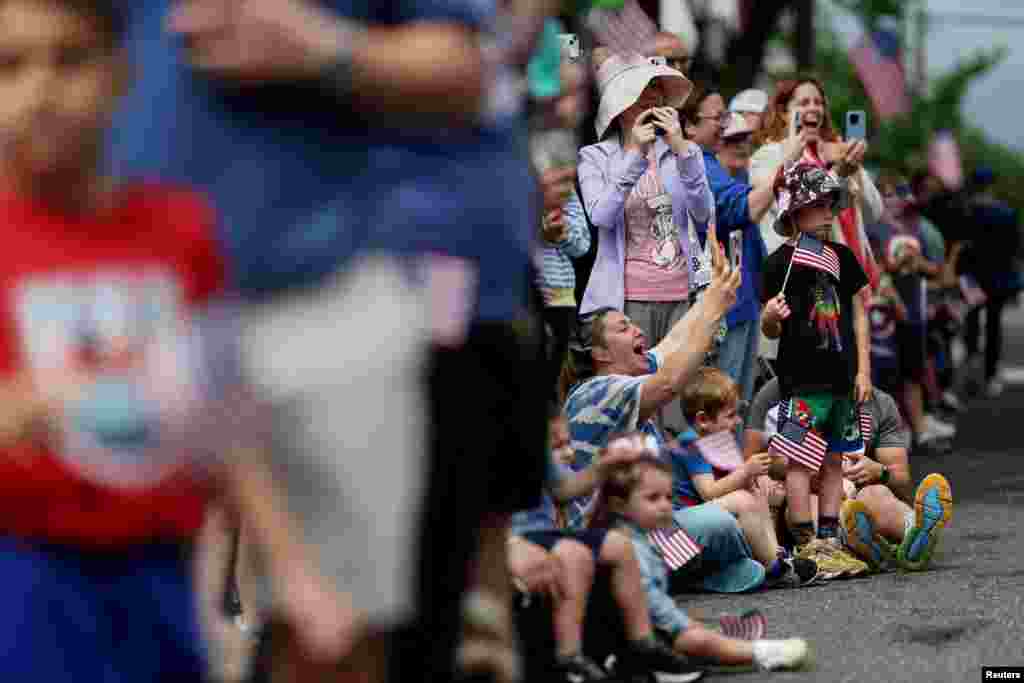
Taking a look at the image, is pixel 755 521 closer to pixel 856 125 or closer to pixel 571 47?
pixel 571 47

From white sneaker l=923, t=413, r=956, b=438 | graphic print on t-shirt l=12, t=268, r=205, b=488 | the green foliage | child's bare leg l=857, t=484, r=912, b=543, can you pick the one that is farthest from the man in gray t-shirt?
the green foliage

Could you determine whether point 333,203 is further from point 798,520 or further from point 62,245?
point 798,520

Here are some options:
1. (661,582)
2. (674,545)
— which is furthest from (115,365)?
(674,545)

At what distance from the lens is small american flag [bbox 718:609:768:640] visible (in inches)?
240

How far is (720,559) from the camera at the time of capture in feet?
24.5

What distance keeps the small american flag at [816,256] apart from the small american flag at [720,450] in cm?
106

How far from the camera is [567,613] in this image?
17.8 feet

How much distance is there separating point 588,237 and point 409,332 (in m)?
5.12

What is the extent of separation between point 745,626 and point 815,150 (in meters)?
3.69

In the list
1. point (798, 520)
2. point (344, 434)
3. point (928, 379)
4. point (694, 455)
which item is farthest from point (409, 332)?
point (928, 379)

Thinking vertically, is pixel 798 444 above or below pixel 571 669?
below

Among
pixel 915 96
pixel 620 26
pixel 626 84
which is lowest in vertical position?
pixel 915 96

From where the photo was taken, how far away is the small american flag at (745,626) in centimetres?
609

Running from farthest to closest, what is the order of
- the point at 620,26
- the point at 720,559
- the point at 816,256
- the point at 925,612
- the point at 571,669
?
1. the point at 620,26
2. the point at 816,256
3. the point at 720,559
4. the point at 925,612
5. the point at 571,669
